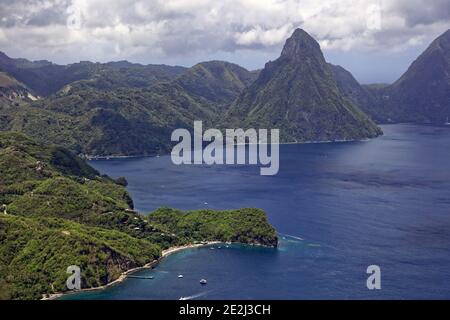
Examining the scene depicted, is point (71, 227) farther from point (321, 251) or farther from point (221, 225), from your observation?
point (321, 251)

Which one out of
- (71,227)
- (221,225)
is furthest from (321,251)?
(71,227)

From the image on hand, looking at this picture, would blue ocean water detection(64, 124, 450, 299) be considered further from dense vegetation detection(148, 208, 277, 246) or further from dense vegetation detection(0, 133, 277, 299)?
dense vegetation detection(0, 133, 277, 299)

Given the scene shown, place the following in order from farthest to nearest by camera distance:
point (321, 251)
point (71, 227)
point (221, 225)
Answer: point (221, 225) → point (321, 251) → point (71, 227)

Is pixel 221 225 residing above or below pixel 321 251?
above

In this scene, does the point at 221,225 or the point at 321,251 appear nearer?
the point at 321,251

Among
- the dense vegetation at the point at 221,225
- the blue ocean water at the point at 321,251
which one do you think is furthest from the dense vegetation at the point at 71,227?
the blue ocean water at the point at 321,251


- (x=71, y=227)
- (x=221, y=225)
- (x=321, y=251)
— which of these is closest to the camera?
(x=71, y=227)
